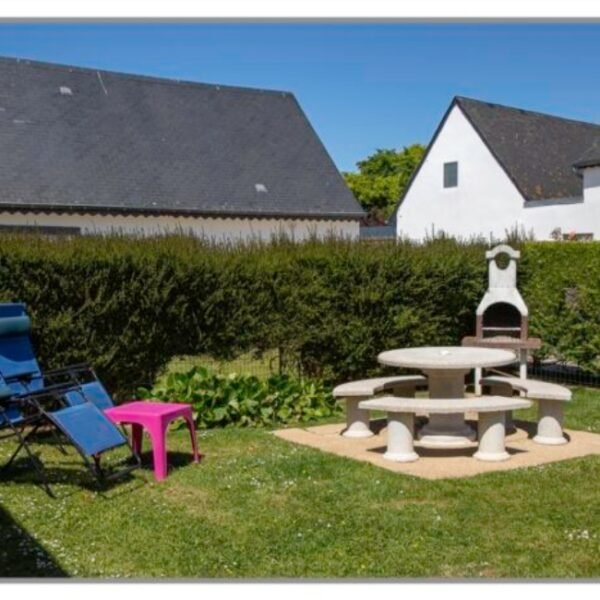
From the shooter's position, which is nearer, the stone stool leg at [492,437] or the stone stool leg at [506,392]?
the stone stool leg at [492,437]

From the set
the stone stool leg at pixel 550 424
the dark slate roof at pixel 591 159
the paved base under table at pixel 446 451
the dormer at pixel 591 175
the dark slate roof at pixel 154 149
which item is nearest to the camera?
the paved base under table at pixel 446 451

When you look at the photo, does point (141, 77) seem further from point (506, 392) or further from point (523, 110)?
point (506, 392)

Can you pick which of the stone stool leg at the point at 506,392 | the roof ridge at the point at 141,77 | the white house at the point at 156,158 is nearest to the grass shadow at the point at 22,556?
the stone stool leg at the point at 506,392

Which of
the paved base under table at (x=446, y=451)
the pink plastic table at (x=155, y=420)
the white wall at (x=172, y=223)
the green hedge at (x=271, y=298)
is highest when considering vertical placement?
the white wall at (x=172, y=223)

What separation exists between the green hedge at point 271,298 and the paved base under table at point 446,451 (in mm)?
2176

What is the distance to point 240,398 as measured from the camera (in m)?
10.1

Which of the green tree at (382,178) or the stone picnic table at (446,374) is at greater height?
the green tree at (382,178)

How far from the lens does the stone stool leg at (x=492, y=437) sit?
26.3 feet

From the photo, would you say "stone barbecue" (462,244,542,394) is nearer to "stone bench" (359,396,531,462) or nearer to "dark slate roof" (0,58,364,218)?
"stone bench" (359,396,531,462)

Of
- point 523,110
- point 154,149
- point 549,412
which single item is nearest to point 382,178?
point 523,110

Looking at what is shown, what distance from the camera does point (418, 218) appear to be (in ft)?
114

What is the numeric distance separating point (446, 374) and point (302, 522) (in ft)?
11.0

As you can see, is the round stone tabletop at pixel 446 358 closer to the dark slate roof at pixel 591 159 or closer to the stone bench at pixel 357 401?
the stone bench at pixel 357 401
